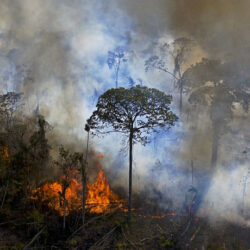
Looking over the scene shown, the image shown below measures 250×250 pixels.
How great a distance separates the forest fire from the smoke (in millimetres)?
Answer: 5304

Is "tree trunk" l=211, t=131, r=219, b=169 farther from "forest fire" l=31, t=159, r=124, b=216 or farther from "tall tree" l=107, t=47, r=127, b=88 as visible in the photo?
"tall tree" l=107, t=47, r=127, b=88

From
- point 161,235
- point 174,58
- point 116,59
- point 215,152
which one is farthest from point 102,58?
point 161,235

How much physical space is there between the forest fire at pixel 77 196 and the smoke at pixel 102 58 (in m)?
5.30

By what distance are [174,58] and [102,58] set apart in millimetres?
11513

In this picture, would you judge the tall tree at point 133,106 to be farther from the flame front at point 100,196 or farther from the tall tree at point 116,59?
the tall tree at point 116,59

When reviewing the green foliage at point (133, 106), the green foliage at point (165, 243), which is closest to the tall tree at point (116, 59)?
the green foliage at point (133, 106)

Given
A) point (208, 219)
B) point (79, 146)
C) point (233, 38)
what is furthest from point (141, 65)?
point (208, 219)

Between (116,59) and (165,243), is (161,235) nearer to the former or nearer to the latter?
(165,243)

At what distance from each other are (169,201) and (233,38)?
25.4 meters

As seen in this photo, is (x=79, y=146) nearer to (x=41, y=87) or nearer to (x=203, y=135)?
(x=41, y=87)

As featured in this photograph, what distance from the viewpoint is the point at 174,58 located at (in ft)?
116

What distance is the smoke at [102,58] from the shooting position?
28953 mm

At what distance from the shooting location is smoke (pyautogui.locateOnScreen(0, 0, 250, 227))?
29.0 meters

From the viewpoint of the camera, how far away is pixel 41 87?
36.4m
